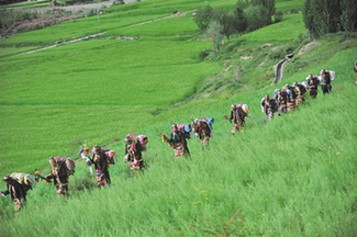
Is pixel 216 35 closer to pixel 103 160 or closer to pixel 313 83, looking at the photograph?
pixel 313 83

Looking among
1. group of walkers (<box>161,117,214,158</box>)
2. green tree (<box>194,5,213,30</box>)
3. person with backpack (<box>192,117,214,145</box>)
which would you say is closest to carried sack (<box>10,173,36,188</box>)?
group of walkers (<box>161,117,214,158</box>)

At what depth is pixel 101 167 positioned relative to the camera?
13.3 meters

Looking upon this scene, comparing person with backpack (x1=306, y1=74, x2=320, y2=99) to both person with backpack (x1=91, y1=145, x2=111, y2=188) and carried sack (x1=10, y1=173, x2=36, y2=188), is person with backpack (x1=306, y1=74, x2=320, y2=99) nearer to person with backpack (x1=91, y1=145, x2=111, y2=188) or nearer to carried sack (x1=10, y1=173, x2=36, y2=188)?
person with backpack (x1=91, y1=145, x2=111, y2=188)

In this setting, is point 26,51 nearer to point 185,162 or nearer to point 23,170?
point 23,170

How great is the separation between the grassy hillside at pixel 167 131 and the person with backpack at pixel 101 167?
2.00 feet

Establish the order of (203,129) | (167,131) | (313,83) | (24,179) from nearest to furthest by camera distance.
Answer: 1. (24,179)
2. (203,129)
3. (313,83)
4. (167,131)

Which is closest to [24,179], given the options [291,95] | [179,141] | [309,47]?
[179,141]

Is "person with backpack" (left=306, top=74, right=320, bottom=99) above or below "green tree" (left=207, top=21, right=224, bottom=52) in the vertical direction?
above

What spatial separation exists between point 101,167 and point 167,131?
14017 mm

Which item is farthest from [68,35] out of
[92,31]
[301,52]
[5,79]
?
[301,52]

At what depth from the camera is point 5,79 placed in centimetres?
7056

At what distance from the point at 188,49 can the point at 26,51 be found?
1464 inches

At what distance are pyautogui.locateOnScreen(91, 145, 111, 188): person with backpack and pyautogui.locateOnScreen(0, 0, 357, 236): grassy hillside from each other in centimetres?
61

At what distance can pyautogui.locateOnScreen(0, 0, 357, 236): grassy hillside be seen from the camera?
20.2 ft
